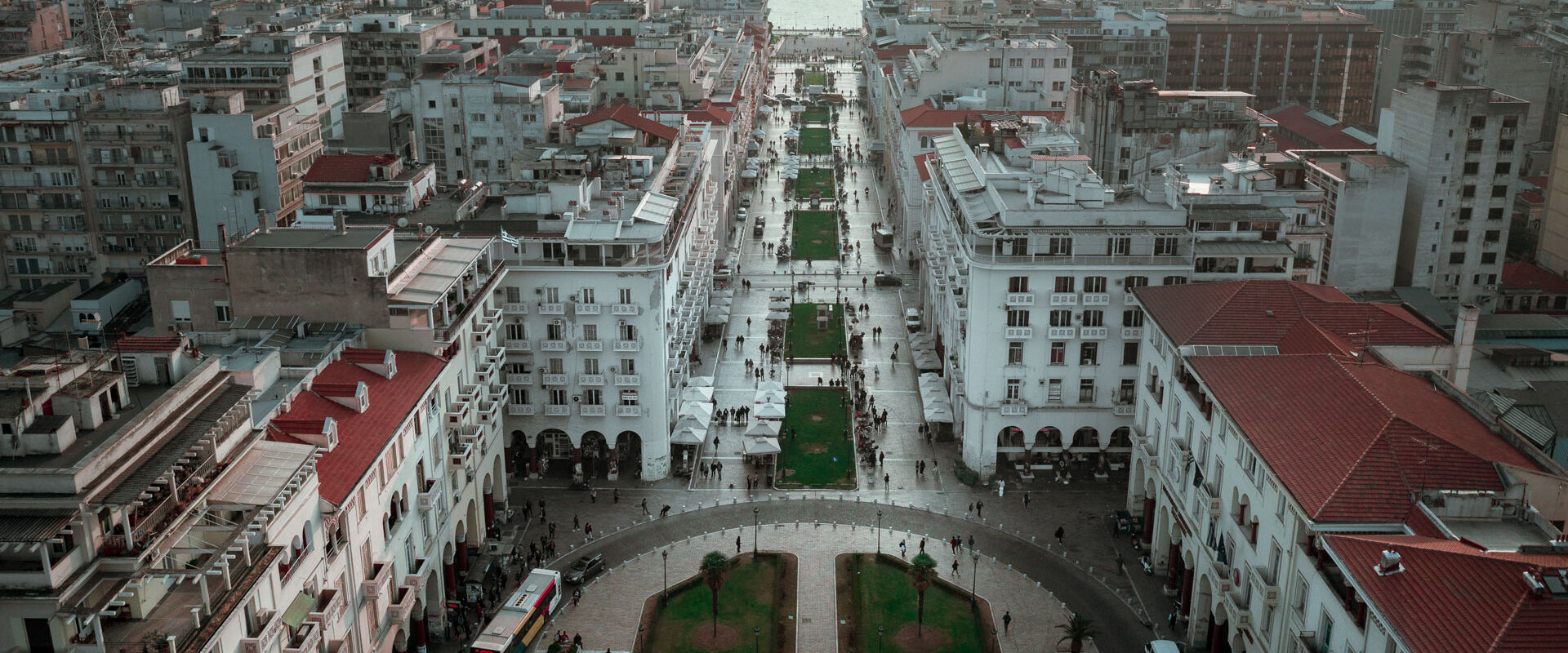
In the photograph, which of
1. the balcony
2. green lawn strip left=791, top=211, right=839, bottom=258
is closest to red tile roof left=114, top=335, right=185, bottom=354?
the balcony

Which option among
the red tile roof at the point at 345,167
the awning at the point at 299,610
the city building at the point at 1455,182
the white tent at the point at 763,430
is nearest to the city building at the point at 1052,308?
the white tent at the point at 763,430

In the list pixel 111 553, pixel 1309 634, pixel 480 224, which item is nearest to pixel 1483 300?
pixel 1309 634

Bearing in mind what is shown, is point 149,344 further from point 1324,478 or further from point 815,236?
point 815,236

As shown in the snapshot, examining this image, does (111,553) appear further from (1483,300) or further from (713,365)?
(1483,300)

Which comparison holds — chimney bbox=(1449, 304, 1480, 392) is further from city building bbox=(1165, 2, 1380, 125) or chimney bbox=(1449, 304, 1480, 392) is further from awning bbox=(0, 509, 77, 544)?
city building bbox=(1165, 2, 1380, 125)

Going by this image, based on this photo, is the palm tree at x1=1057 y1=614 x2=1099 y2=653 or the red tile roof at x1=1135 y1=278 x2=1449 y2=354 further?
the red tile roof at x1=1135 y1=278 x2=1449 y2=354

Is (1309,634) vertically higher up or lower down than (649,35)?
lower down

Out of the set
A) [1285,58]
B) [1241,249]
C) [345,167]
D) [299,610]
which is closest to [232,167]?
[345,167]
